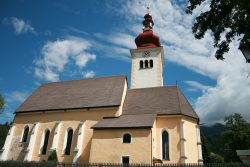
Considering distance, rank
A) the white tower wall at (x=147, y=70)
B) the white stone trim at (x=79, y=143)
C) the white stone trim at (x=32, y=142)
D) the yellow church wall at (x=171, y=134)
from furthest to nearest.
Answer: the white tower wall at (x=147, y=70), the white stone trim at (x=32, y=142), the white stone trim at (x=79, y=143), the yellow church wall at (x=171, y=134)

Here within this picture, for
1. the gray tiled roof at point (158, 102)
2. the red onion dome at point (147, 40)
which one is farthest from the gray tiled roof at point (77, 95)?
the red onion dome at point (147, 40)

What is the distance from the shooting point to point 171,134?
72.2ft

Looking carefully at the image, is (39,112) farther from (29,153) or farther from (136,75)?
(136,75)

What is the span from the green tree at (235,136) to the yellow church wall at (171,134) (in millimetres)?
20191

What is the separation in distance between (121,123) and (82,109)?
622cm

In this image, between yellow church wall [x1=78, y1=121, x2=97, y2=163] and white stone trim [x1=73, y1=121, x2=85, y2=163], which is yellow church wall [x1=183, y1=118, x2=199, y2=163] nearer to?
yellow church wall [x1=78, y1=121, x2=97, y2=163]

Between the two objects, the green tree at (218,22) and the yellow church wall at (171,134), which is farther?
the yellow church wall at (171,134)

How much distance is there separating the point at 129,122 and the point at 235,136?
24312mm

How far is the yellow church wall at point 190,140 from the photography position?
21359mm

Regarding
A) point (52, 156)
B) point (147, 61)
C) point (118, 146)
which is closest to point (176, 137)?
point (118, 146)

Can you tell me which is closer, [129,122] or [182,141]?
[182,141]

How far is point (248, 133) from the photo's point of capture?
119 feet

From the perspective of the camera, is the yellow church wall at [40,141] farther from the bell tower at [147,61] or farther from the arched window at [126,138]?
the bell tower at [147,61]

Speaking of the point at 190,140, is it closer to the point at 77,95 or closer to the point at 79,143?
the point at 79,143
